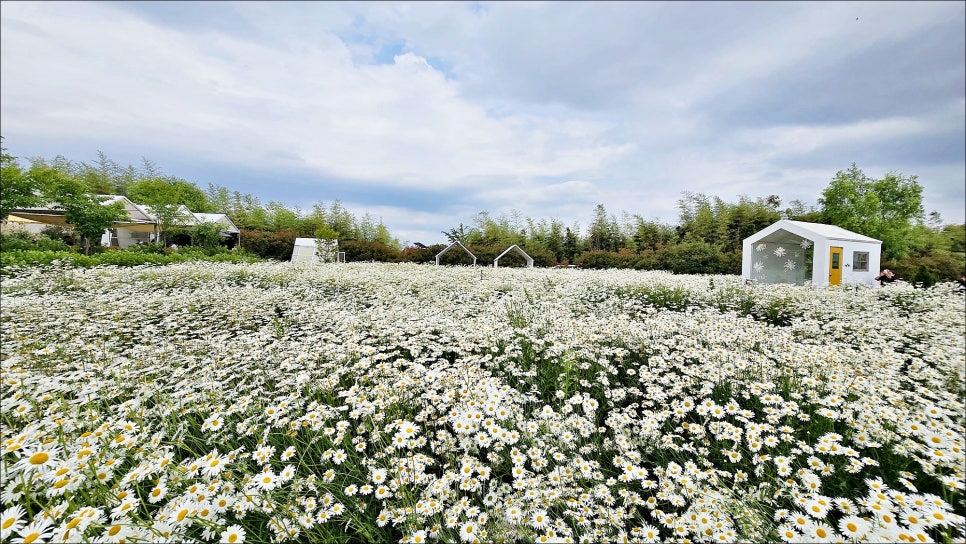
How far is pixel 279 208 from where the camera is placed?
43438mm

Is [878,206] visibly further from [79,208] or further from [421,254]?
[79,208]

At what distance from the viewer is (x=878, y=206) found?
21.8 m

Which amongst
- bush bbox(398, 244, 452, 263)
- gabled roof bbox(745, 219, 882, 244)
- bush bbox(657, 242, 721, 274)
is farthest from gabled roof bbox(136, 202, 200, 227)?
gabled roof bbox(745, 219, 882, 244)

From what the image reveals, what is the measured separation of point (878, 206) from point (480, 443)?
31.3 m

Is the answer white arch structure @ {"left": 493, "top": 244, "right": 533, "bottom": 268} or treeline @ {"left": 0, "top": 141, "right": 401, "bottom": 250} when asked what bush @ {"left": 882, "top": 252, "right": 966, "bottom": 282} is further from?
treeline @ {"left": 0, "top": 141, "right": 401, "bottom": 250}

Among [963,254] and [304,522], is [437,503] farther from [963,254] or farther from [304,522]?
[963,254]

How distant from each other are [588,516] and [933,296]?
35.9 ft

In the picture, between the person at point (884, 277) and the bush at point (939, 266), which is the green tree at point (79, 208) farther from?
the bush at point (939, 266)

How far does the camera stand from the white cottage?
13.0 metres

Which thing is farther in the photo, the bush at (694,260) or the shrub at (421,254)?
the shrub at (421,254)

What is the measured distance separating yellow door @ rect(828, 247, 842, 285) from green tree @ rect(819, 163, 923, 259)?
12047mm

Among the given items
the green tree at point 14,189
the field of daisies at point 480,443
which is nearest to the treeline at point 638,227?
the green tree at point 14,189

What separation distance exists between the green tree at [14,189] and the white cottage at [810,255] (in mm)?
23006

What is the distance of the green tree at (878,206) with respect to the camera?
21.0m
